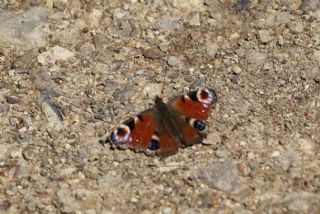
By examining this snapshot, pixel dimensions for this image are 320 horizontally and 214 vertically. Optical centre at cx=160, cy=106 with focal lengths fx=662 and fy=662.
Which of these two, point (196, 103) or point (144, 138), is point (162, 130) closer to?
point (144, 138)

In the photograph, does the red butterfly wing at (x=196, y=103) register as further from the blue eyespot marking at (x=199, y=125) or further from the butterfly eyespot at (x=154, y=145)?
the butterfly eyespot at (x=154, y=145)

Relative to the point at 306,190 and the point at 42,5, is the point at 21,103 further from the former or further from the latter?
the point at 306,190

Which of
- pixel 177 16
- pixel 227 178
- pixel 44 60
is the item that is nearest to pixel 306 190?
pixel 227 178

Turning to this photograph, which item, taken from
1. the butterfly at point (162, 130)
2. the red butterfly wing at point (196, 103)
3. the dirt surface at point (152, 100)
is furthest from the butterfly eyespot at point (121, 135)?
the red butterfly wing at point (196, 103)

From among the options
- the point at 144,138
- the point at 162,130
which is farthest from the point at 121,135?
the point at 162,130

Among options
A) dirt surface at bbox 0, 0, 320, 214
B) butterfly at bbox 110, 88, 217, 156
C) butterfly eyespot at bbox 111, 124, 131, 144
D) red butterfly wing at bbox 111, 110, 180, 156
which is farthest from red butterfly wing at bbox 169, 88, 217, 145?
butterfly eyespot at bbox 111, 124, 131, 144

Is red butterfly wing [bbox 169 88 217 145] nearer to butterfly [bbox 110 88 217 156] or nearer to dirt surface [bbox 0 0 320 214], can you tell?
butterfly [bbox 110 88 217 156]

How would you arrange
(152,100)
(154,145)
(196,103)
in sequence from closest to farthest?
1. (154,145)
2. (196,103)
3. (152,100)
